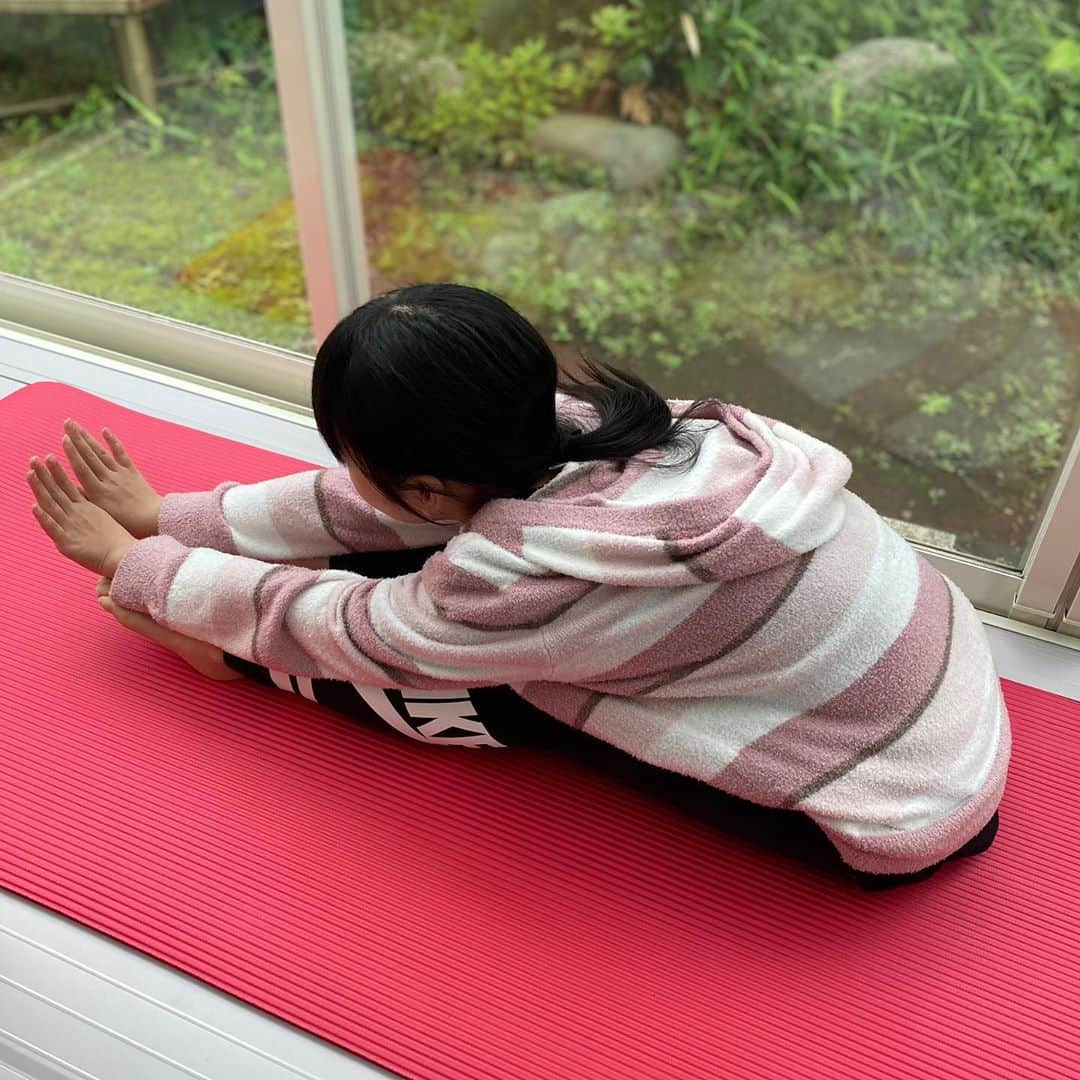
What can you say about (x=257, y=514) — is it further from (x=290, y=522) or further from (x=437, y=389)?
(x=437, y=389)

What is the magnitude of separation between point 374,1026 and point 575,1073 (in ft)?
0.54

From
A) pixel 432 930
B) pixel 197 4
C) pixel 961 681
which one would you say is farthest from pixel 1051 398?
pixel 197 4

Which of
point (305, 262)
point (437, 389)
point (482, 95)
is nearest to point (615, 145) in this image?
point (482, 95)

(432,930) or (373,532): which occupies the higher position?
(373,532)

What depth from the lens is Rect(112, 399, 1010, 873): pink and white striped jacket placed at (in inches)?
36.2

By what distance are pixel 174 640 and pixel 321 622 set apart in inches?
8.4

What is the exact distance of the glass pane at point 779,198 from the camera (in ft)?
6.58

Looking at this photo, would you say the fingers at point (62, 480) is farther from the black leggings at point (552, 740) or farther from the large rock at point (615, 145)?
the large rock at point (615, 145)

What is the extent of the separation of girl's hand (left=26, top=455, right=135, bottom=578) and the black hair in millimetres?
360

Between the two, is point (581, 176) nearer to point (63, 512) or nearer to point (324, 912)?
point (63, 512)

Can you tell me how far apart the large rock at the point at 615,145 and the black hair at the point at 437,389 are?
174cm

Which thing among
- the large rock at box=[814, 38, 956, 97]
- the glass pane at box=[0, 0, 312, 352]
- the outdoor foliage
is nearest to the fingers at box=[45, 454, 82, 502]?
the outdoor foliage

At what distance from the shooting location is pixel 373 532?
47.1 inches

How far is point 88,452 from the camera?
1.22 m
